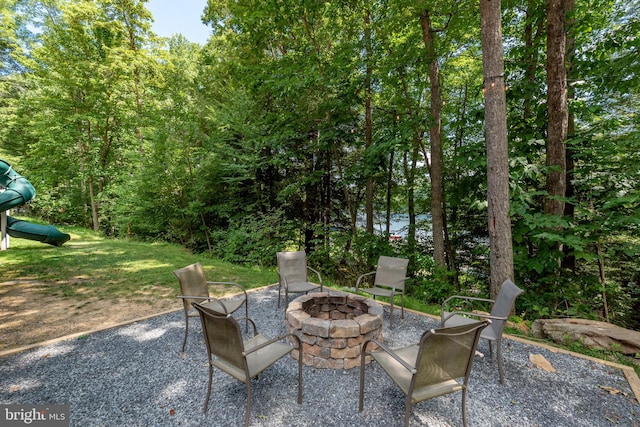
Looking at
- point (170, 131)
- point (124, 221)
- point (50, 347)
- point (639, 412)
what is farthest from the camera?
point (124, 221)

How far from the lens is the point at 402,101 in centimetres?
679

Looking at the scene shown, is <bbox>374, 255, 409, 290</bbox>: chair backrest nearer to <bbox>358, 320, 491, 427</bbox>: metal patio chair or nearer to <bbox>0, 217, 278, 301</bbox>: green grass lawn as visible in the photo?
<bbox>358, 320, 491, 427</bbox>: metal patio chair

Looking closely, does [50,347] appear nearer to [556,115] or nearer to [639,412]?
[639,412]

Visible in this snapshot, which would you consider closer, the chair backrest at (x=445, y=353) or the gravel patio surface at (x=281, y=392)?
the chair backrest at (x=445, y=353)

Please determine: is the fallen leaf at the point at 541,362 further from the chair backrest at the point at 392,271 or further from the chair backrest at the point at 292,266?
the chair backrest at the point at 292,266

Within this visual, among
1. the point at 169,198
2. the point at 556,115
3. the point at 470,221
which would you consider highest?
the point at 556,115

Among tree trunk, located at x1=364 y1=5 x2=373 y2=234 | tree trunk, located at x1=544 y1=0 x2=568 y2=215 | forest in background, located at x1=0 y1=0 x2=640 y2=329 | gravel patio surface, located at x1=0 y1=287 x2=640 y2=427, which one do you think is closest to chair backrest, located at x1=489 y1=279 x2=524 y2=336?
gravel patio surface, located at x1=0 y1=287 x2=640 y2=427

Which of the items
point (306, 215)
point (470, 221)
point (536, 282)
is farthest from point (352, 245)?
point (536, 282)

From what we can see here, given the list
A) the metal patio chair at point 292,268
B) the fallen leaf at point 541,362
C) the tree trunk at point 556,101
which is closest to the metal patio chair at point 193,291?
the metal patio chair at point 292,268

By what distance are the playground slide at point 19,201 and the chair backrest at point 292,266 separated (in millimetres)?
7530

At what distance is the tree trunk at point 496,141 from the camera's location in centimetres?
346

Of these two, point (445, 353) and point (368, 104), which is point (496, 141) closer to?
point (445, 353)

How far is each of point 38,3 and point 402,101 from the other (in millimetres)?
19549

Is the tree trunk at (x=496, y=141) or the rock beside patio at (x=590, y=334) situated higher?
the tree trunk at (x=496, y=141)
